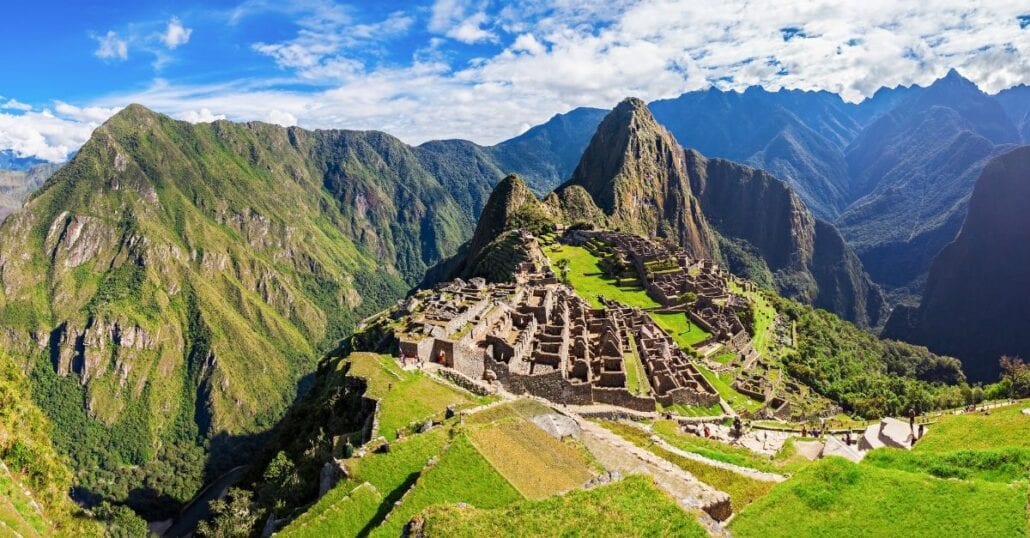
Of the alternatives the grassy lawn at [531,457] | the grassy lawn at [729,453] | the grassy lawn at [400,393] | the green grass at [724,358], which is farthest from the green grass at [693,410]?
the grassy lawn at [531,457]

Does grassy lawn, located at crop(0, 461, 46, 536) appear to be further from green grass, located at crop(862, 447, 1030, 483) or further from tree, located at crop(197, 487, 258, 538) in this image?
green grass, located at crop(862, 447, 1030, 483)

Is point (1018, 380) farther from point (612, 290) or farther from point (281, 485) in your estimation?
point (281, 485)

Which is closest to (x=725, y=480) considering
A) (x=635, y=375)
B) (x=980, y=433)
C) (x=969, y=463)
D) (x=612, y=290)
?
(x=969, y=463)

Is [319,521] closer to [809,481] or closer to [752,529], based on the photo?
[752,529]

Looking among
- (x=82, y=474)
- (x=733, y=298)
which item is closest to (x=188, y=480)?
(x=82, y=474)

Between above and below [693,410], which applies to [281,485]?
above

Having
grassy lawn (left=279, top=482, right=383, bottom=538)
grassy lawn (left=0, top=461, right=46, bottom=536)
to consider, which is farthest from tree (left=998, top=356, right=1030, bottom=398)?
grassy lawn (left=0, top=461, right=46, bottom=536)

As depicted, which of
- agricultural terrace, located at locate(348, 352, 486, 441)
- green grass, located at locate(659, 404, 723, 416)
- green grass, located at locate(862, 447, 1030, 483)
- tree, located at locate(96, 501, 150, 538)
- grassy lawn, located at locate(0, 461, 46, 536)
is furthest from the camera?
tree, located at locate(96, 501, 150, 538)
